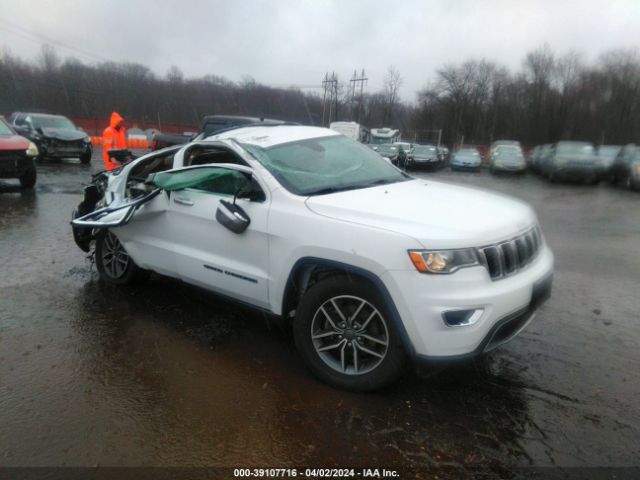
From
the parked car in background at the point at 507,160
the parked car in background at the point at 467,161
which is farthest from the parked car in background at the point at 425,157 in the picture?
the parked car in background at the point at 507,160

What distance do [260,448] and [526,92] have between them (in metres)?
63.2

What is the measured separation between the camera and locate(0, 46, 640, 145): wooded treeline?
40269 mm

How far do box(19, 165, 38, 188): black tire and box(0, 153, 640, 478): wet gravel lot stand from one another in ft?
24.2

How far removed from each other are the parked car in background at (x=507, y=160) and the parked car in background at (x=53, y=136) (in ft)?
63.5

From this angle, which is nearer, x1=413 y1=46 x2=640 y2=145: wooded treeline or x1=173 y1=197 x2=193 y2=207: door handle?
x1=173 y1=197 x2=193 y2=207: door handle

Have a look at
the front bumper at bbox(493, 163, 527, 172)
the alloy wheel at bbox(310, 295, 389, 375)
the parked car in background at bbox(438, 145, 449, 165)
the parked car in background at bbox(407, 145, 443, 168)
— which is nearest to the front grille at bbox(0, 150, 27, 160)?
the alloy wheel at bbox(310, 295, 389, 375)

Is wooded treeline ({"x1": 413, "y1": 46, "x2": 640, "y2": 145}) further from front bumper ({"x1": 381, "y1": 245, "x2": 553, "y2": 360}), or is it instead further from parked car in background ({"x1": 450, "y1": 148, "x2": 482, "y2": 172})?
front bumper ({"x1": 381, "y1": 245, "x2": 553, "y2": 360})

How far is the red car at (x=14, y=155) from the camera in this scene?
10.2 metres

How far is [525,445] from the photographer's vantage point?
2629 mm

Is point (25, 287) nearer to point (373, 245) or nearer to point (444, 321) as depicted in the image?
point (373, 245)

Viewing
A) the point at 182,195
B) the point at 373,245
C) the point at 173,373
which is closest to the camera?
the point at 373,245

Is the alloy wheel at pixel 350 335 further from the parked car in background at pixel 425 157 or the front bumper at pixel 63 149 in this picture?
the parked car in background at pixel 425 157

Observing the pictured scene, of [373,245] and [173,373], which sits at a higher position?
[373,245]

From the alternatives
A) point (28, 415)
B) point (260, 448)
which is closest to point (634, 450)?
point (260, 448)
